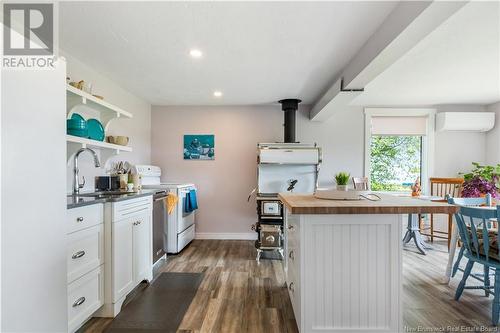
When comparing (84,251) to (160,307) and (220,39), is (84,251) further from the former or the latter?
(220,39)

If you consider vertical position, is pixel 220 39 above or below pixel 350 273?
above

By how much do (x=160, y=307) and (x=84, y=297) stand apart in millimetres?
611

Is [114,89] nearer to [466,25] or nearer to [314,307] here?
[314,307]

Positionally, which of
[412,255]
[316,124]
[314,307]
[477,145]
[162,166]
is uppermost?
[316,124]

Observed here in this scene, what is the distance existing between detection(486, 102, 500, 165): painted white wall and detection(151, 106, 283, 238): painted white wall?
3406mm

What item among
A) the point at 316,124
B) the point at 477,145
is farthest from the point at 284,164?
the point at 477,145

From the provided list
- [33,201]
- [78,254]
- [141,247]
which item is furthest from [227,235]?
[33,201]

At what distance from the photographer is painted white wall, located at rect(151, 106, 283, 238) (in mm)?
4375

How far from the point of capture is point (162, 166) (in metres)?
4.39

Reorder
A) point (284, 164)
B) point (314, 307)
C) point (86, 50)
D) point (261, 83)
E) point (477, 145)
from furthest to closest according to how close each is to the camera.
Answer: point (477, 145), point (284, 164), point (261, 83), point (86, 50), point (314, 307)

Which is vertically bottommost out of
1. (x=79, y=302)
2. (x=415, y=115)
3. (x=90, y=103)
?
(x=79, y=302)

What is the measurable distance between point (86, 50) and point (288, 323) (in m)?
2.89

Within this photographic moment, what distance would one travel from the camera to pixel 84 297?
5.84ft

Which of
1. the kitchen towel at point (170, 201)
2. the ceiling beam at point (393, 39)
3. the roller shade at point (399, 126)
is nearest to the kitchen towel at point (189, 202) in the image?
the kitchen towel at point (170, 201)
